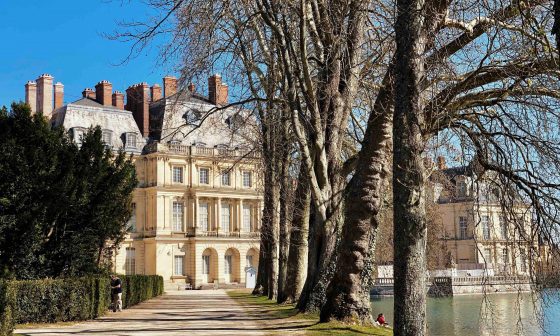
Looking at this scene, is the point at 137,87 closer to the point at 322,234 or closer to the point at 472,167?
the point at 322,234

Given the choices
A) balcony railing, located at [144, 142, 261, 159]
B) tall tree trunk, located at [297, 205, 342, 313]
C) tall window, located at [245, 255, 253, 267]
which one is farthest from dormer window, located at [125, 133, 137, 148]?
tall tree trunk, located at [297, 205, 342, 313]

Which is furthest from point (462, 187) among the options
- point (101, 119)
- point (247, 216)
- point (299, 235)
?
point (247, 216)

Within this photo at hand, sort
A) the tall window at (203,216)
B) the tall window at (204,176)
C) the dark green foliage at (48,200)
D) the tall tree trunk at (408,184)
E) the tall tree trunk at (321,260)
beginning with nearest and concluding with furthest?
the tall tree trunk at (408,184) → the tall tree trunk at (321,260) → the dark green foliage at (48,200) → the tall window at (203,216) → the tall window at (204,176)

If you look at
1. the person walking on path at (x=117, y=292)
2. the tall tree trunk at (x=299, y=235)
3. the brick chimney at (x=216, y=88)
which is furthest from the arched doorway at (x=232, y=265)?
the tall tree trunk at (x=299, y=235)

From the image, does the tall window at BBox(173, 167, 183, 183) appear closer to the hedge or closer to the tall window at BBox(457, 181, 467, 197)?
the hedge

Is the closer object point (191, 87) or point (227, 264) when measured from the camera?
point (191, 87)

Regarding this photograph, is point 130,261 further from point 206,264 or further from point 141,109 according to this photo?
point 141,109

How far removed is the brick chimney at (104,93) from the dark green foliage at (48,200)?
116ft

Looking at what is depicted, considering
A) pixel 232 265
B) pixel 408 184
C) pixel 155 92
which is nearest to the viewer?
pixel 408 184

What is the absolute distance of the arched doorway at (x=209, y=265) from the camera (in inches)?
Answer: 2258

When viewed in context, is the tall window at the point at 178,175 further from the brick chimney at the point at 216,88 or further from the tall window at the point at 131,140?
the brick chimney at the point at 216,88

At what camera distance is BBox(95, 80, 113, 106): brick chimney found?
56.5m

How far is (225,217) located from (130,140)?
10.3 metres

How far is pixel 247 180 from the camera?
61.0 metres
